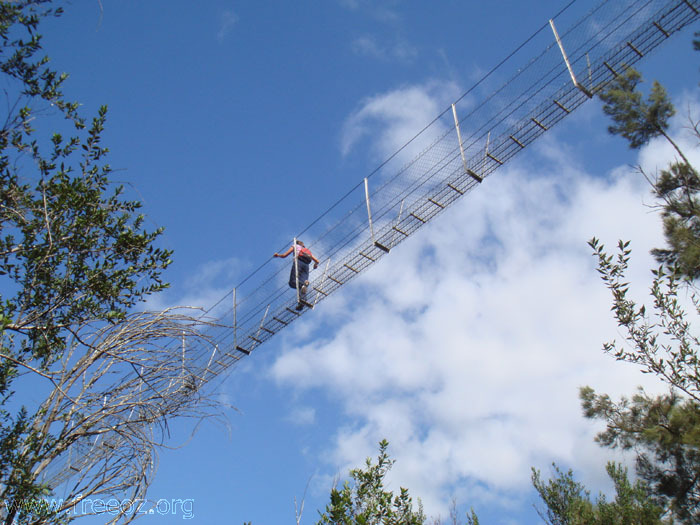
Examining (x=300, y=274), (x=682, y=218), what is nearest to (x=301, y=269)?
(x=300, y=274)

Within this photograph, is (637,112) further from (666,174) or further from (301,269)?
(301,269)

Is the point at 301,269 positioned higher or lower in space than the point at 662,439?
higher

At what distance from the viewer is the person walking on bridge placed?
966 cm

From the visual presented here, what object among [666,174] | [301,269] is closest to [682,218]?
[666,174]

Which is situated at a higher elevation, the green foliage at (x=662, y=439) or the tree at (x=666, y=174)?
the tree at (x=666, y=174)

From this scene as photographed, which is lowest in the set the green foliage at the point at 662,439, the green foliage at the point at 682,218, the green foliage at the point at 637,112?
the green foliage at the point at 662,439

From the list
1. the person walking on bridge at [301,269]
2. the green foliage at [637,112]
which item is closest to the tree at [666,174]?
the green foliage at [637,112]

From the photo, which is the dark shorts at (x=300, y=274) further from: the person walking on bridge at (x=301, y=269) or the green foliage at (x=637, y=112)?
the green foliage at (x=637, y=112)

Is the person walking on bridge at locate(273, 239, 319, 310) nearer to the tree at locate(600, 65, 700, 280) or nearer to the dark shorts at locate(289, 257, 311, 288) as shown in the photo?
the dark shorts at locate(289, 257, 311, 288)

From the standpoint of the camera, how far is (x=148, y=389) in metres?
→ 6.50

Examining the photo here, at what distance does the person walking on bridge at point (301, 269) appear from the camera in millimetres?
9656

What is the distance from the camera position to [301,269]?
33.0 ft

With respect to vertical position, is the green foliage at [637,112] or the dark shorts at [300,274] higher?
the green foliage at [637,112]

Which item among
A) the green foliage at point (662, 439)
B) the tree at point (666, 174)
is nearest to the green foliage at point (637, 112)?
the tree at point (666, 174)
